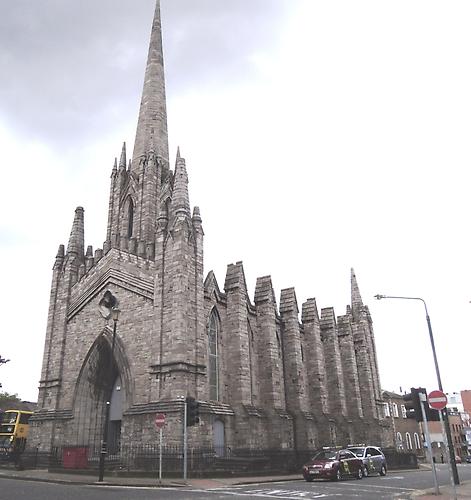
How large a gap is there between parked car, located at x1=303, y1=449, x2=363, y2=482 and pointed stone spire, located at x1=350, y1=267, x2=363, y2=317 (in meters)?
25.3

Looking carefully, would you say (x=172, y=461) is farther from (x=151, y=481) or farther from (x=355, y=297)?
(x=355, y=297)

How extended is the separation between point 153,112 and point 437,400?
31.3m

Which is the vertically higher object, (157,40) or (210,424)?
(157,40)

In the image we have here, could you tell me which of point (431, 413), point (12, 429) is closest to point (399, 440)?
point (12, 429)

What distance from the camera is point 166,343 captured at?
24.7 meters

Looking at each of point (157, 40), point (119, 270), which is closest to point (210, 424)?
point (119, 270)

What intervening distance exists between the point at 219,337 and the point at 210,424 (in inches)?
249

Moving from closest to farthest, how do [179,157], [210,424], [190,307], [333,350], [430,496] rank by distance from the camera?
1. [430,496]
2. [210,424]
3. [190,307]
4. [179,157]
5. [333,350]

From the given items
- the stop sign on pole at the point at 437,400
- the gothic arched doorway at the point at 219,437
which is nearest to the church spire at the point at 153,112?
the gothic arched doorway at the point at 219,437

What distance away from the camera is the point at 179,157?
100.0 feet

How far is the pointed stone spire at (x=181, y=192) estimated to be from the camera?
27.9 m

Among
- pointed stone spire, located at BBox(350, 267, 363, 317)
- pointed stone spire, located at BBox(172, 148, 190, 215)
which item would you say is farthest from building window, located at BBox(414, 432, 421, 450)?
pointed stone spire, located at BBox(172, 148, 190, 215)

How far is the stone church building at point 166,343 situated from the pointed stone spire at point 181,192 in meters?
0.08

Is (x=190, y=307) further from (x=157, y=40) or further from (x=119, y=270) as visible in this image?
(x=157, y=40)
